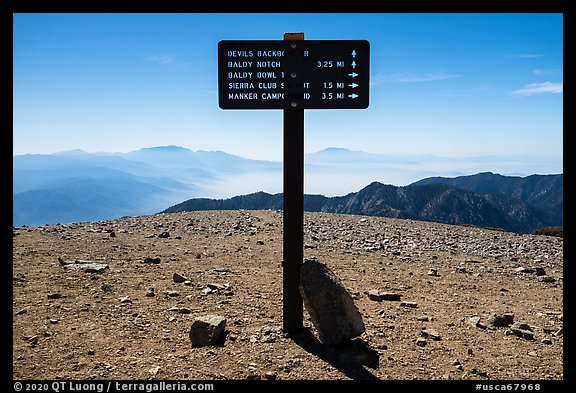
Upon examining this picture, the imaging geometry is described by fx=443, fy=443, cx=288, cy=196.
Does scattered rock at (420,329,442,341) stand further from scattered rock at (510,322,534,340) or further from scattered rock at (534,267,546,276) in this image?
scattered rock at (534,267,546,276)

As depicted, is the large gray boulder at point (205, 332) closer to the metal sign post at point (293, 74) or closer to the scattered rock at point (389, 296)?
the metal sign post at point (293, 74)

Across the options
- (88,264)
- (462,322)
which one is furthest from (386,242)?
(88,264)

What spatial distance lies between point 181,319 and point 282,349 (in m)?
2.25

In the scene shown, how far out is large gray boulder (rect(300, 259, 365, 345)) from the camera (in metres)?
6.71

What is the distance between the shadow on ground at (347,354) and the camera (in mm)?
6066

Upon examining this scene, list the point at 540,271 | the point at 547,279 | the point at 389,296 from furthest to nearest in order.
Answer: the point at 540,271
the point at 547,279
the point at 389,296

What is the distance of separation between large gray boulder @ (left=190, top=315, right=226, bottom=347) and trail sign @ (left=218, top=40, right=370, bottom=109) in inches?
130

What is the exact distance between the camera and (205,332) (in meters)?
6.82

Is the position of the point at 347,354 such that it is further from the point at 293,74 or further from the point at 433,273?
the point at 433,273

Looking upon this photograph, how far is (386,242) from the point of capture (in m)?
16.7

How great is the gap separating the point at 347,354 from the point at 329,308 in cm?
71

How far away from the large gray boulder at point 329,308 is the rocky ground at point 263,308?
0.21 meters

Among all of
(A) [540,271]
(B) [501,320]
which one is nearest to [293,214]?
(B) [501,320]

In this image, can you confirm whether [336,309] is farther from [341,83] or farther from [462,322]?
[341,83]
